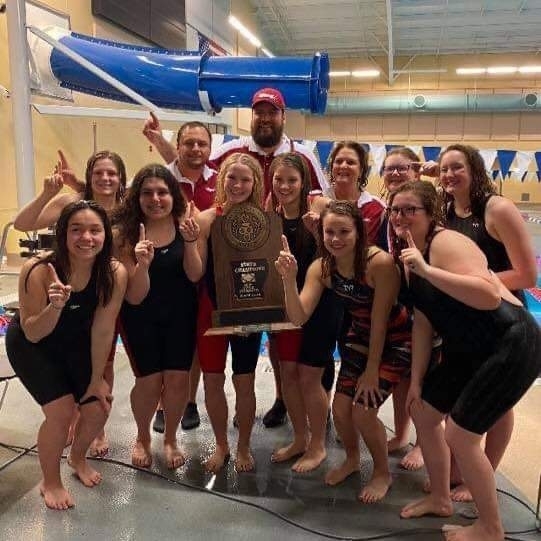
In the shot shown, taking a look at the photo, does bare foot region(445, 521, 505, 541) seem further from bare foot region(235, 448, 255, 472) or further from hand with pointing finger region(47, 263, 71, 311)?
hand with pointing finger region(47, 263, 71, 311)

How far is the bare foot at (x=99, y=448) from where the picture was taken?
299 centimetres

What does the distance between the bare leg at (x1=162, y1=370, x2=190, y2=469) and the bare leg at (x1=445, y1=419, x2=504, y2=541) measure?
4.29 feet

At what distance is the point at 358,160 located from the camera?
286 centimetres

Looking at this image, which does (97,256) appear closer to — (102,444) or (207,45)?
(102,444)

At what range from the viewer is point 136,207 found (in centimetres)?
258

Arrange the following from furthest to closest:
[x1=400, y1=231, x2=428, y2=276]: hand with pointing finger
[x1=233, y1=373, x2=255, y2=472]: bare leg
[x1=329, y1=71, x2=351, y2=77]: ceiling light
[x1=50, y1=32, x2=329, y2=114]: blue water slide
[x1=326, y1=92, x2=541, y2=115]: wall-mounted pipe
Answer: [x1=329, y1=71, x2=351, y2=77]: ceiling light < [x1=326, y1=92, x2=541, y2=115]: wall-mounted pipe < [x1=50, y1=32, x2=329, y2=114]: blue water slide < [x1=233, y1=373, x2=255, y2=472]: bare leg < [x1=400, y1=231, x2=428, y2=276]: hand with pointing finger

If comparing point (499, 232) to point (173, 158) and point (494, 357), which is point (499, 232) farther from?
point (173, 158)

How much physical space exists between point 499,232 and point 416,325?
565 mm

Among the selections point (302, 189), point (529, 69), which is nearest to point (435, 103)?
point (529, 69)

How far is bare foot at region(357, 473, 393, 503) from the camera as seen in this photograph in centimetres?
256

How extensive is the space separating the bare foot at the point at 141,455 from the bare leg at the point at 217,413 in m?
0.31

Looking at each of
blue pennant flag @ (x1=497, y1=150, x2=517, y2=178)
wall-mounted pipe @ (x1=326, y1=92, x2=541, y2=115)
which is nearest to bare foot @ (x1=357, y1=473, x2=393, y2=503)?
blue pennant flag @ (x1=497, y1=150, x2=517, y2=178)

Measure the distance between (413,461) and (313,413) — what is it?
0.63 metres

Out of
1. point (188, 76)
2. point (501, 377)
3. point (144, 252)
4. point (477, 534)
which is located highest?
point (188, 76)
